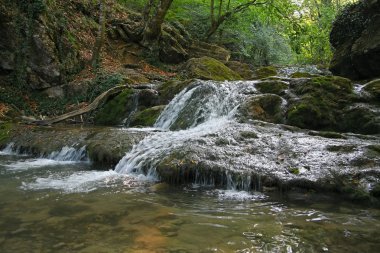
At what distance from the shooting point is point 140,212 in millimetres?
4227

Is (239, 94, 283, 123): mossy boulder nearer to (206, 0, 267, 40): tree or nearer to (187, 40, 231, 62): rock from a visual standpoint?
(206, 0, 267, 40): tree

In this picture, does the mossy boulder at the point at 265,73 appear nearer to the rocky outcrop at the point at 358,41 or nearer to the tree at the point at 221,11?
the tree at the point at 221,11

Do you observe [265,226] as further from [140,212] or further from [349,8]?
[349,8]

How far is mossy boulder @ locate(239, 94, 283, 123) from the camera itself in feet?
27.5

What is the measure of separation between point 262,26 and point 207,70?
13.7 metres

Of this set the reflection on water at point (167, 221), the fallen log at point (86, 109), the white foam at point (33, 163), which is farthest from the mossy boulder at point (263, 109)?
the fallen log at point (86, 109)

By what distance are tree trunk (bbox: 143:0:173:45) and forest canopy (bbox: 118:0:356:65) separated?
1.23 m

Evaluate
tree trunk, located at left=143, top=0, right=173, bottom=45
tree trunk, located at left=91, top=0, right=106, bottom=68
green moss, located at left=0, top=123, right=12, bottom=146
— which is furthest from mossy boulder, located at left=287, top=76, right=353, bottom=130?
tree trunk, located at left=143, top=0, right=173, bottom=45

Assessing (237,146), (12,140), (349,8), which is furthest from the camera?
(349,8)

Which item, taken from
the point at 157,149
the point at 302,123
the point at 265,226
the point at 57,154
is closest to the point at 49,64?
the point at 57,154

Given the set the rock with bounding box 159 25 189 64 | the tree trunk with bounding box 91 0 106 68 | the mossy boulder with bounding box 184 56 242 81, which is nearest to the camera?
the tree trunk with bounding box 91 0 106 68

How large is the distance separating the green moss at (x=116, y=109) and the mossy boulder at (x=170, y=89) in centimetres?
106

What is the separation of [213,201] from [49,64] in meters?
11.3

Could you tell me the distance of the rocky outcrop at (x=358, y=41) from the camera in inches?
404
